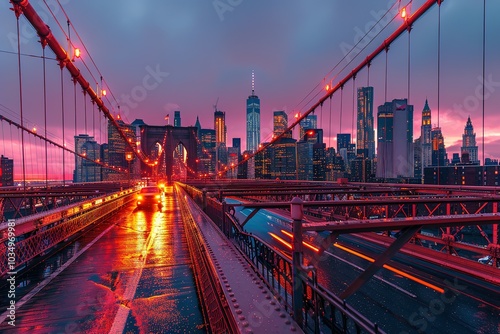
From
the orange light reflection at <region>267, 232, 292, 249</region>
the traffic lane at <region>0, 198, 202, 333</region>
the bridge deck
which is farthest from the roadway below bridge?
the traffic lane at <region>0, 198, 202, 333</region>

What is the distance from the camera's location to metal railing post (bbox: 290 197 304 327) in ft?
10.2

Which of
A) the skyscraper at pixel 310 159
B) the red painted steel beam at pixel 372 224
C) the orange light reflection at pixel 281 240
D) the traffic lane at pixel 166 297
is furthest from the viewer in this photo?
the skyscraper at pixel 310 159

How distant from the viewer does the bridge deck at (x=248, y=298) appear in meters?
3.09

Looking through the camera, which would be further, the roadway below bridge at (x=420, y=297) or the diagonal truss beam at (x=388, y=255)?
the roadway below bridge at (x=420, y=297)

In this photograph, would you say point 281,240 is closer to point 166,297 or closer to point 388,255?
point 166,297

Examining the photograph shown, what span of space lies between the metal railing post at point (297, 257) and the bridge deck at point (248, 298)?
17 centimetres

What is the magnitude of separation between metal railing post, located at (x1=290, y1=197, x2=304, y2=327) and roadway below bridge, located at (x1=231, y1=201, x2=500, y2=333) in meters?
2.92

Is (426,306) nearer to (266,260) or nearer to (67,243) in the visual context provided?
(266,260)

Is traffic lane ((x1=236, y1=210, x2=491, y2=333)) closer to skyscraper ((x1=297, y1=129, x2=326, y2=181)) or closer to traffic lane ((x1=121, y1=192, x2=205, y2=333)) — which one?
traffic lane ((x1=121, y1=192, x2=205, y2=333))

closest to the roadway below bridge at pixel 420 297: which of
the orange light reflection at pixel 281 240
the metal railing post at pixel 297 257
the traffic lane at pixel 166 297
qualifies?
the metal railing post at pixel 297 257

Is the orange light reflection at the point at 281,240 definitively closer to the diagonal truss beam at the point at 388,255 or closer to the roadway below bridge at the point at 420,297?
the roadway below bridge at the point at 420,297

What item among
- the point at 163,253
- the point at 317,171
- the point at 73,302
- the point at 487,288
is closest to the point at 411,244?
the point at 487,288

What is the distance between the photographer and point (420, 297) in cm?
795

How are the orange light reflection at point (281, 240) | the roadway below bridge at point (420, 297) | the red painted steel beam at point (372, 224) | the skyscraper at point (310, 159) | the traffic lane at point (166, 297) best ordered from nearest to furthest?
1. the red painted steel beam at point (372, 224)
2. the traffic lane at point (166, 297)
3. the roadway below bridge at point (420, 297)
4. the orange light reflection at point (281, 240)
5. the skyscraper at point (310, 159)
